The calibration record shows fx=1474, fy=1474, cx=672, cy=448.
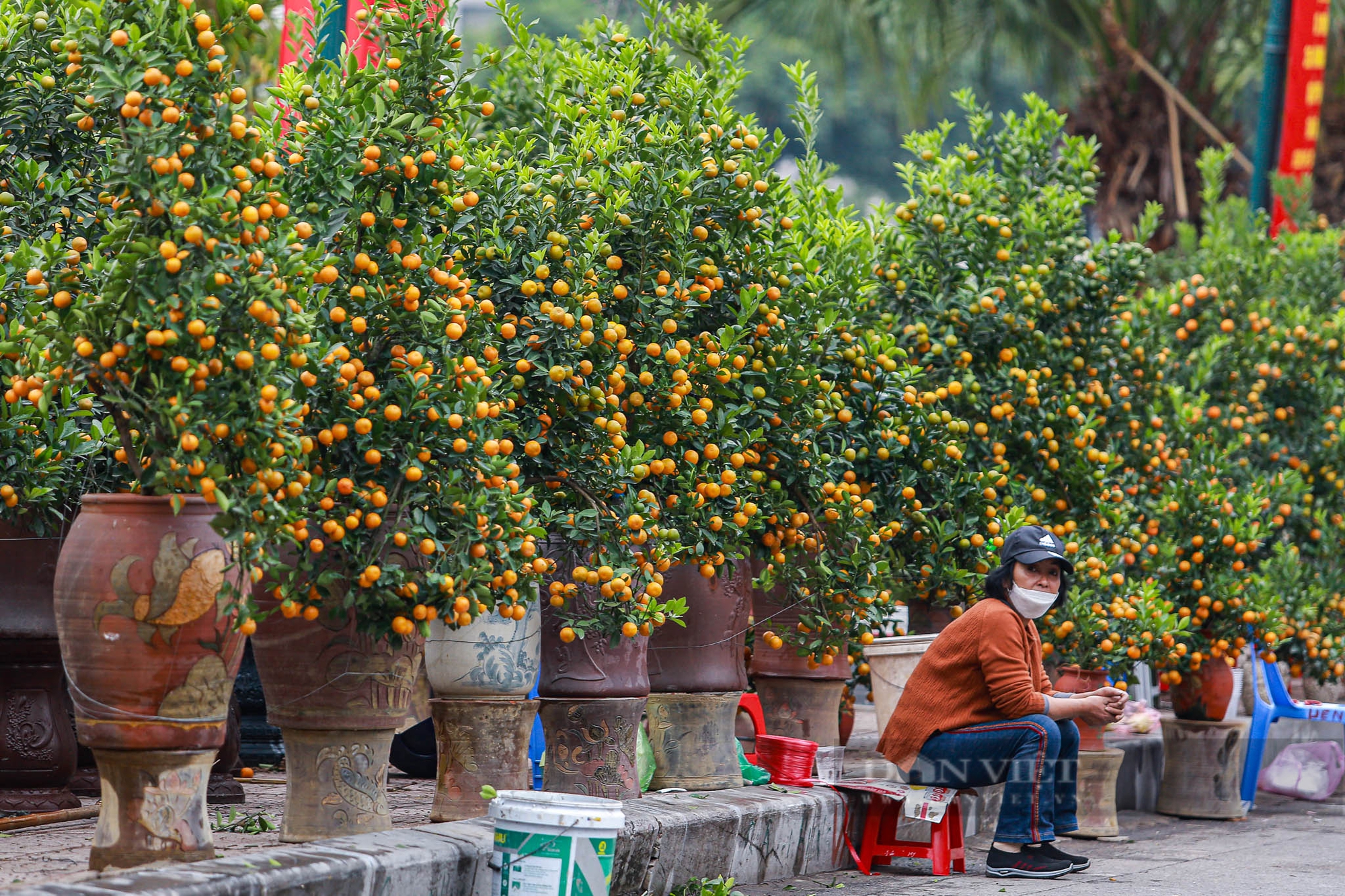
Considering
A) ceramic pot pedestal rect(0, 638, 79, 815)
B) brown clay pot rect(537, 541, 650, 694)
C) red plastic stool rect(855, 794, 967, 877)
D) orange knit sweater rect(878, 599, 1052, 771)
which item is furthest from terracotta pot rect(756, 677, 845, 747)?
ceramic pot pedestal rect(0, 638, 79, 815)

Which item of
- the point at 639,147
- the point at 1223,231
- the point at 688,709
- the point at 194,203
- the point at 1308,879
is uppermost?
the point at 1223,231

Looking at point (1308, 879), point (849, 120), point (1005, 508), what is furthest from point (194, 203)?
point (849, 120)

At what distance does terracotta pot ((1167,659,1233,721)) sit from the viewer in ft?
24.7

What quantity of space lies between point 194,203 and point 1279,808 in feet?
22.3

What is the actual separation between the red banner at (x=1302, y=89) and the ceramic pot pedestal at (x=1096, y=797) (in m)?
4.86

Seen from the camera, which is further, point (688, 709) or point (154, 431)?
point (688, 709)

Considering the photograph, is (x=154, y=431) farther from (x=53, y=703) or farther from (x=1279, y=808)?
(x=1279, y=808)

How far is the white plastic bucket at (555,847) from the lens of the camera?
13.1 feet

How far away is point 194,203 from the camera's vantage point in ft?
12.1

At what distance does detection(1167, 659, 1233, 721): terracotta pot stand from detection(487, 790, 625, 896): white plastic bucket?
4412 mm

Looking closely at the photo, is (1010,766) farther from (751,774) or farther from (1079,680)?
(1079,680)

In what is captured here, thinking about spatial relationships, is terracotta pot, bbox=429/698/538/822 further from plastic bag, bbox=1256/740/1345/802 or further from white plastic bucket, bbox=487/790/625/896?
plastic bag, bbox=1256/740/1345/802

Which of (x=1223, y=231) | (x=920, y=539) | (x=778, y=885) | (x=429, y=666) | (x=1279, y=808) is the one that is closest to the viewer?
(x=429, y=666)

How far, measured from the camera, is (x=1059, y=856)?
551 cm
